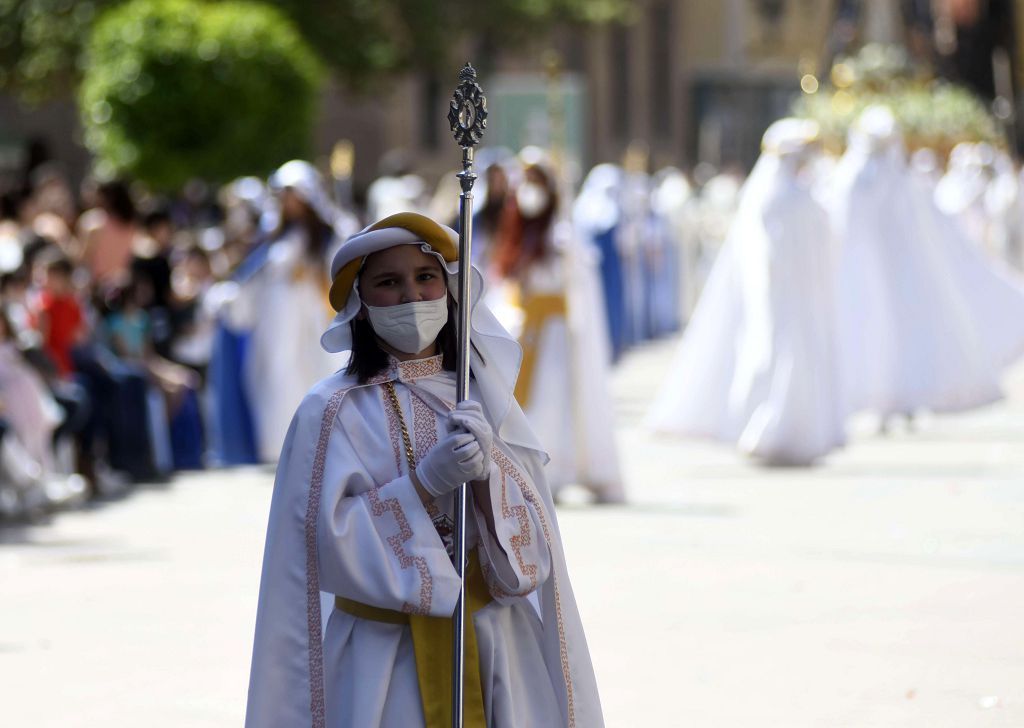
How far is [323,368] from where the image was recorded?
43.8 ft

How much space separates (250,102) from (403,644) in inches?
566

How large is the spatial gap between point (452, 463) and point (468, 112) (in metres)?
0.73

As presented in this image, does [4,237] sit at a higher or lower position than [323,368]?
higher

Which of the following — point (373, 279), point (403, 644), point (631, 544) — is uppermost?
point (373, 279)

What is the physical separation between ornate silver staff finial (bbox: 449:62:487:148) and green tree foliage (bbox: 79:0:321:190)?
45.6 feet

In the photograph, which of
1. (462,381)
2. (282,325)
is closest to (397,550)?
(462,381)

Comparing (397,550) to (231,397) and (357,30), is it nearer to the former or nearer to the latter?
(231,397)

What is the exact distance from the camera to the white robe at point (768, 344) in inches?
484

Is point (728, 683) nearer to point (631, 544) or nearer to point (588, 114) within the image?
point (631, 544)

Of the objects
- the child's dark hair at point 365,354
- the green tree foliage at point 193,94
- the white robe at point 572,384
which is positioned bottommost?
the white robe at point 572,384

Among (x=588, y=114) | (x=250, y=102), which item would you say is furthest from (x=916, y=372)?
(x=588, y=114)

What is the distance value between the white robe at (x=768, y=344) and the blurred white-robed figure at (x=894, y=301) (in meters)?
1.24

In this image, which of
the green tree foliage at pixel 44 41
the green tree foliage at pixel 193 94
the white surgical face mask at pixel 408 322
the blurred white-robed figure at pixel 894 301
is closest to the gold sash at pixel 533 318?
the blurred white-robed figure at pixel 894 301

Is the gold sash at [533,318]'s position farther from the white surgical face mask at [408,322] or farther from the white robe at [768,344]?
the white surgical face mask at [408,322]
